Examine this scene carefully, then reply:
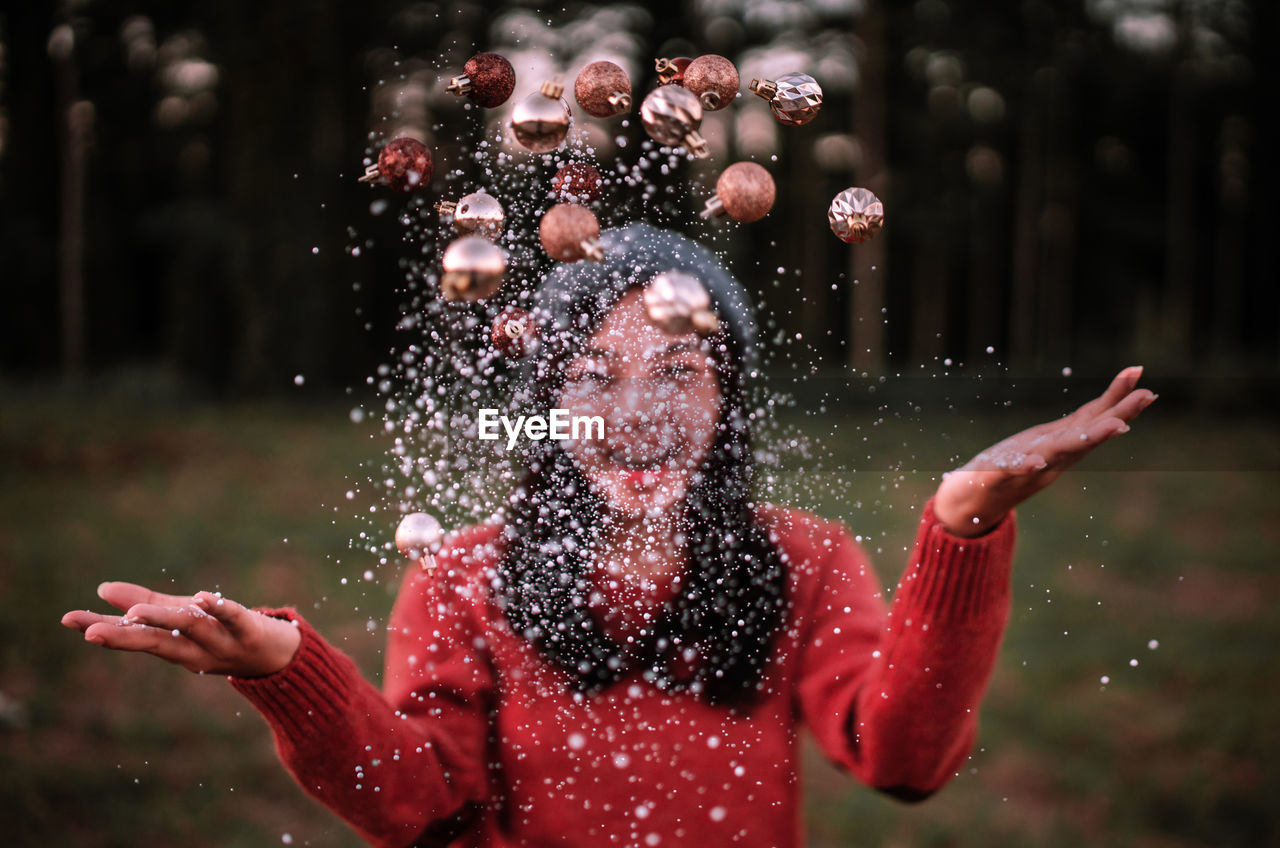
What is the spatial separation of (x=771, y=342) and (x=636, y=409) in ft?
0.58

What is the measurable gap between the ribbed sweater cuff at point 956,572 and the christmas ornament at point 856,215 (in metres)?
0.40

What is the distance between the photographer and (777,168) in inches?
37.9

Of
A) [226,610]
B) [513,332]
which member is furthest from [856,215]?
[226,610]

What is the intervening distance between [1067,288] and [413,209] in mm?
19656

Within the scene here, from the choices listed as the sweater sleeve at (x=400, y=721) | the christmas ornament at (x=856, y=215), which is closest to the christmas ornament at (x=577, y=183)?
the christmas ornament at (x=856, y=215)

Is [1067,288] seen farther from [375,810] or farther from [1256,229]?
[375,810]

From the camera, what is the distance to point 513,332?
2.89 feet

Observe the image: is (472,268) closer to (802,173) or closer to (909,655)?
(909,655)

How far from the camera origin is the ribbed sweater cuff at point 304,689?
113 cm

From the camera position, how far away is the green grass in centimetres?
350

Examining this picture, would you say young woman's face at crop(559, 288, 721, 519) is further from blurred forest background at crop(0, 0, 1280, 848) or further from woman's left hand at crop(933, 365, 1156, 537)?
woman's left hand at crop(933, 365, 1156, 537)

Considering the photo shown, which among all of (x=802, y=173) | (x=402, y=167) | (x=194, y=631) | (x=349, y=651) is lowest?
(x=802, y=173)
